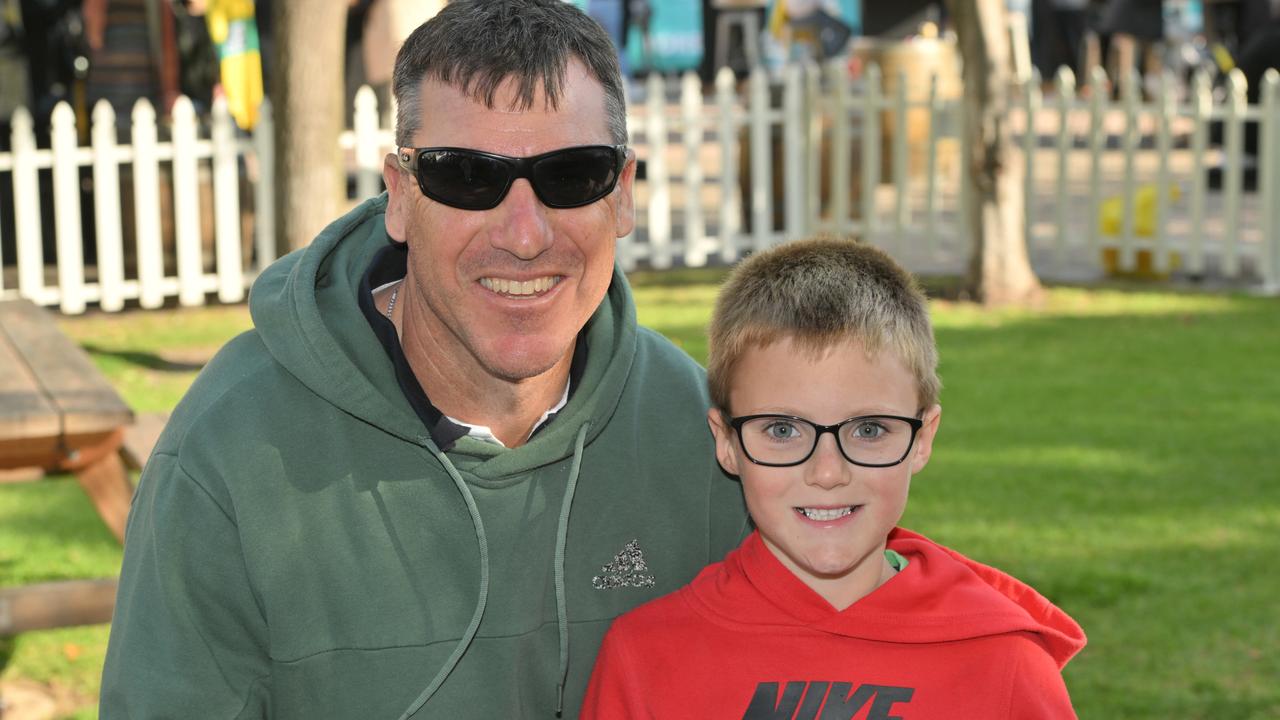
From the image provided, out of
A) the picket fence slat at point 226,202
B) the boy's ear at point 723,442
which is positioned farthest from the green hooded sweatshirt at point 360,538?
the picket fence slat at point 226,202

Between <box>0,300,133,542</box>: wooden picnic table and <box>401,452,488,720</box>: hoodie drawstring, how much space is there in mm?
2088

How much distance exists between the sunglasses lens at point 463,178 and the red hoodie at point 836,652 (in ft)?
2.36

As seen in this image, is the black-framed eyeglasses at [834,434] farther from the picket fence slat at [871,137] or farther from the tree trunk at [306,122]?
the picket fence slat at [871,137]

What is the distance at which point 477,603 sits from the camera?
257 centimetres

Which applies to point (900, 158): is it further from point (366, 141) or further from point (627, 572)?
point (627, 572)

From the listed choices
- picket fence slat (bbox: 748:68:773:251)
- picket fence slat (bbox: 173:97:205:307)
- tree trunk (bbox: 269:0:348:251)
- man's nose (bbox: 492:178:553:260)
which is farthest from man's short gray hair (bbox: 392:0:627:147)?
picket fence slat (bbox: 748:68:773:251)

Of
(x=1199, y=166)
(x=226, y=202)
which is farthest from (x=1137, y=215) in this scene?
(x=226, y=202)

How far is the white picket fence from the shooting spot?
1071 centimetres

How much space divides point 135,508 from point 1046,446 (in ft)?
18.6

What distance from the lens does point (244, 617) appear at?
2.44 meters

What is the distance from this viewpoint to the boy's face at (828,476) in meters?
2.54

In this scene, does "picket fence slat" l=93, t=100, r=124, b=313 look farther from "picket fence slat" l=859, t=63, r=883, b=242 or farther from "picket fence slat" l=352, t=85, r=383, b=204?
"picket fence slat" l=859, t=63, r=883, b=242

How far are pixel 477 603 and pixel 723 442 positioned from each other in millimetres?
489

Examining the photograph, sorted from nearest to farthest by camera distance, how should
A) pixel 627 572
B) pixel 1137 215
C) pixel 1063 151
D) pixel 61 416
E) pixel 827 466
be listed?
pixel 827 466 → pixel 627 572 → pixel 61 416 → pixel 1063 151 → pixel 1137 215
